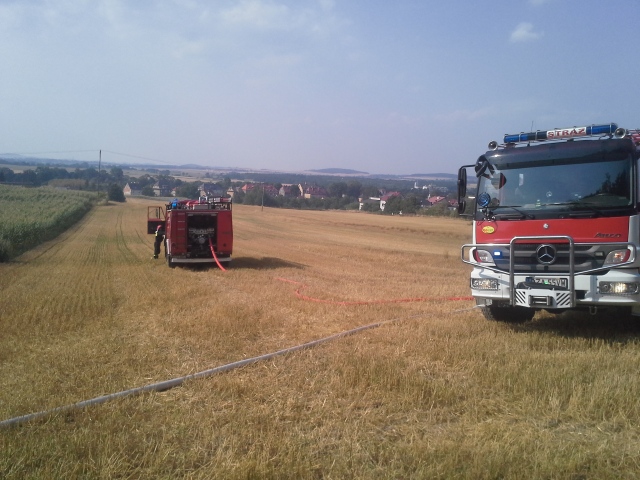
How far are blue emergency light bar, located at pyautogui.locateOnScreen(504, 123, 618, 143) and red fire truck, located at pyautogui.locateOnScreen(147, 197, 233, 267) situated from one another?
10474 millimetres

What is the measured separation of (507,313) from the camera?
342 inches

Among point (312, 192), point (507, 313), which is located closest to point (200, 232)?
point (507, 313)

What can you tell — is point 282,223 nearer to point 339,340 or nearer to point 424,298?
point 424,298

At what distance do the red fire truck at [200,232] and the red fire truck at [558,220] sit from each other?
10075 millimetres

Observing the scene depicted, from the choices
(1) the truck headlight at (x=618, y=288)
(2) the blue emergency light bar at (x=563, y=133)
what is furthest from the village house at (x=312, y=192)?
(1) the truck headlight at (x=618, y=288)

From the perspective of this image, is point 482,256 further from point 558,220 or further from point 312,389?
Answer: point 312,389

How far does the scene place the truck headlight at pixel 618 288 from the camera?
6754 millimetres

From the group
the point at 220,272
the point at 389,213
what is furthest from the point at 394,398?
the point at 389,213

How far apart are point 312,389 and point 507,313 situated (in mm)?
4469

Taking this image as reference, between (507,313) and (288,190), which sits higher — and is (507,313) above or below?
below

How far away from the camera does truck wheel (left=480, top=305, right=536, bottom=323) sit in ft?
28.2

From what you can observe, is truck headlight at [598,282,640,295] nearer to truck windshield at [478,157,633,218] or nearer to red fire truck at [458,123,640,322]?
red fire truck at [458,123,640,322]

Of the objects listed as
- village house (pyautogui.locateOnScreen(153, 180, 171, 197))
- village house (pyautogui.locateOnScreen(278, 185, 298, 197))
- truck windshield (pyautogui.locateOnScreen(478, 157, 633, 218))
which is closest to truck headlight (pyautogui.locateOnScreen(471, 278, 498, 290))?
truck windshield (pyautogui.locateOnScreen(478, 157, 633, 218))

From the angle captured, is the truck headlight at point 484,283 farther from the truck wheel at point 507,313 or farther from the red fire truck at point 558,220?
the truck wheel at point 507,313
